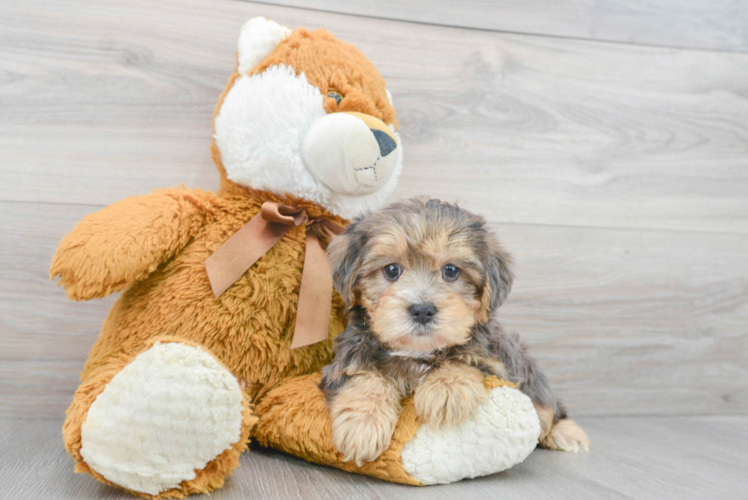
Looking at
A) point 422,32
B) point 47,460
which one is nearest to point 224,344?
point 47,460

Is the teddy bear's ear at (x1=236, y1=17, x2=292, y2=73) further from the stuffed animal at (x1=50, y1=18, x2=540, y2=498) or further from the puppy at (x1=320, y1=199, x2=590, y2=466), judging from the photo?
the puppy at (x1=320, y1=199, x2=590, y2=466)

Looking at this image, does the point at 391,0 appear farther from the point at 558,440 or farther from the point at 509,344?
the point at 558,440

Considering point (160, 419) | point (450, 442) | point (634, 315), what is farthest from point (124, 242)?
point (634, 315)

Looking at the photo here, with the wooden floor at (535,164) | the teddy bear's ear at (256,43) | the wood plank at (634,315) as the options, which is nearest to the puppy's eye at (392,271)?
the wooden floor at (535,164)

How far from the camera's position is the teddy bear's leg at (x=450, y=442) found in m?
1.39

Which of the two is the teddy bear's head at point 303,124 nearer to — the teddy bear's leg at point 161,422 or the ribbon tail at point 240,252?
the ribbon tail at point 240,252

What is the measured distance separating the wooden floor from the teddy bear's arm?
0.50 metres

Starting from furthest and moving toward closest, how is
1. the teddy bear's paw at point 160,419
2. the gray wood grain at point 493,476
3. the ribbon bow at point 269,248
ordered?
the ribbon bow at point 269,248
the gray wood grain at point 493,476
the teddy bear's paw at point 160,419

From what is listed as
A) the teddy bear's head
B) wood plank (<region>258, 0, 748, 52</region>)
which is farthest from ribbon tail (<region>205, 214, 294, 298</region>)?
wood plank (<region>258, 0, 748, 52</region>)

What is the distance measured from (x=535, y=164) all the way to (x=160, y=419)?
175 cm

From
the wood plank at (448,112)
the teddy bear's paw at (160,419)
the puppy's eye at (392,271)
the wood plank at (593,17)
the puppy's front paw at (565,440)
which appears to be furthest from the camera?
the wood plank at (593,17)

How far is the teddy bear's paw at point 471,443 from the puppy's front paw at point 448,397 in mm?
27

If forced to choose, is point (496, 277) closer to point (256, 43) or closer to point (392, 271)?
point (392, 271)

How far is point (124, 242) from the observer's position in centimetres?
145
